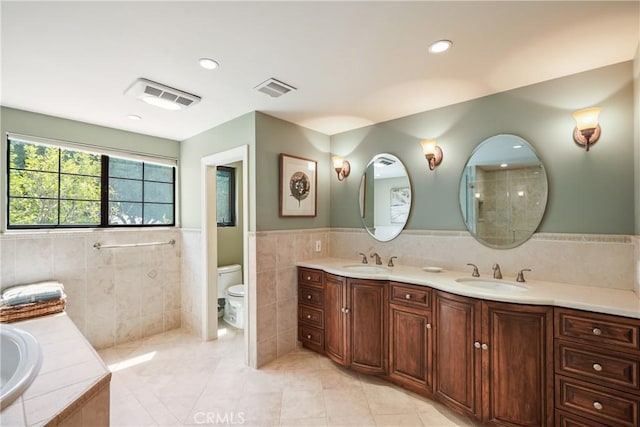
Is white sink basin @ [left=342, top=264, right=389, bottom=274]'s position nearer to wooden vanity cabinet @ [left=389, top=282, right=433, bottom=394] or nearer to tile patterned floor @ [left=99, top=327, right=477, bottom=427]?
wooden vanity cabinet @ [left=389, top=282, right=433, bottom=394]

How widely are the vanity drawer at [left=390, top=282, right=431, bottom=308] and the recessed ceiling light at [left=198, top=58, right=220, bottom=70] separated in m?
2.13

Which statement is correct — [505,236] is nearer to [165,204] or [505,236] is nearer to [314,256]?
[314,256]

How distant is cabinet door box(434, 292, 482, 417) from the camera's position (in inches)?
73.5

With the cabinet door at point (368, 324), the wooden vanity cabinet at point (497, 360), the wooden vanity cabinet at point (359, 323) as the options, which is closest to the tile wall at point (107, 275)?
the wooden vanity cabinet at point (359, 323)

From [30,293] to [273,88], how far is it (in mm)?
2609

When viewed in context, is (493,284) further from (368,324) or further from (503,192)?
(368,324)

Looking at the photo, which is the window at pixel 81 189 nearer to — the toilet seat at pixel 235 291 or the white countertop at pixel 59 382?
the toilet seat at pixel 235 291

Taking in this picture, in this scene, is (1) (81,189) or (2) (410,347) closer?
(2) (410,347)

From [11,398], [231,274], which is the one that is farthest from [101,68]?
[231,274]

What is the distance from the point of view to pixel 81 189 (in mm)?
3033

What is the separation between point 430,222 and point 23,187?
392cm

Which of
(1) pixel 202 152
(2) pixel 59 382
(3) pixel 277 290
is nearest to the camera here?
(2) pixel 59 382

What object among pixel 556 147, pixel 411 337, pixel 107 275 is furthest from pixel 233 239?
pixel 556 147

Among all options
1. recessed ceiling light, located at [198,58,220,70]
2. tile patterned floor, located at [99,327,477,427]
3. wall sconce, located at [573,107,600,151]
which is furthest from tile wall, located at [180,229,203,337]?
wall sconce, located at [573,107,600,151]
